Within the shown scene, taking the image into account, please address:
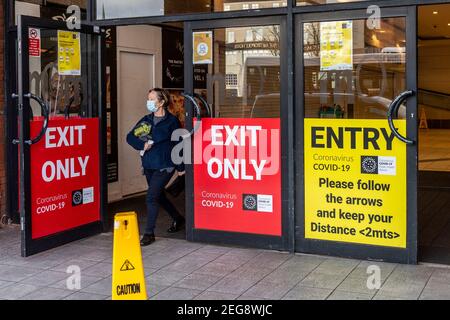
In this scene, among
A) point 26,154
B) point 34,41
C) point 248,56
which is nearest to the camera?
point 26,154

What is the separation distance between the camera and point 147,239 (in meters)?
6.69

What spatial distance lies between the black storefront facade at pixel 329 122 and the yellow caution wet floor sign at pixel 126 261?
2.21 m

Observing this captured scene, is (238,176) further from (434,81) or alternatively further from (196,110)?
(434,81)

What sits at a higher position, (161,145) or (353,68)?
(353,68)

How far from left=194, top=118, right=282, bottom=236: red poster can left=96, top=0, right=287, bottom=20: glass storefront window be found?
112 centimetres

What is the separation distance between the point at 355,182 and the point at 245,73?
61.1 inches

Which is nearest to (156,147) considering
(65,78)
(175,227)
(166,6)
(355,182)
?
(175,227)

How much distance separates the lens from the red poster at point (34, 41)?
6.15 meters

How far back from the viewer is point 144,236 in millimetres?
6711

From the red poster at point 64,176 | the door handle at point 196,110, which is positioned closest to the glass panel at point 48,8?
the red poster at point 64,176

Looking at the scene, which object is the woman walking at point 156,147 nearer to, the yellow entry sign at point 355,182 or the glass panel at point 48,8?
the yellow entry sign at point 355,182
